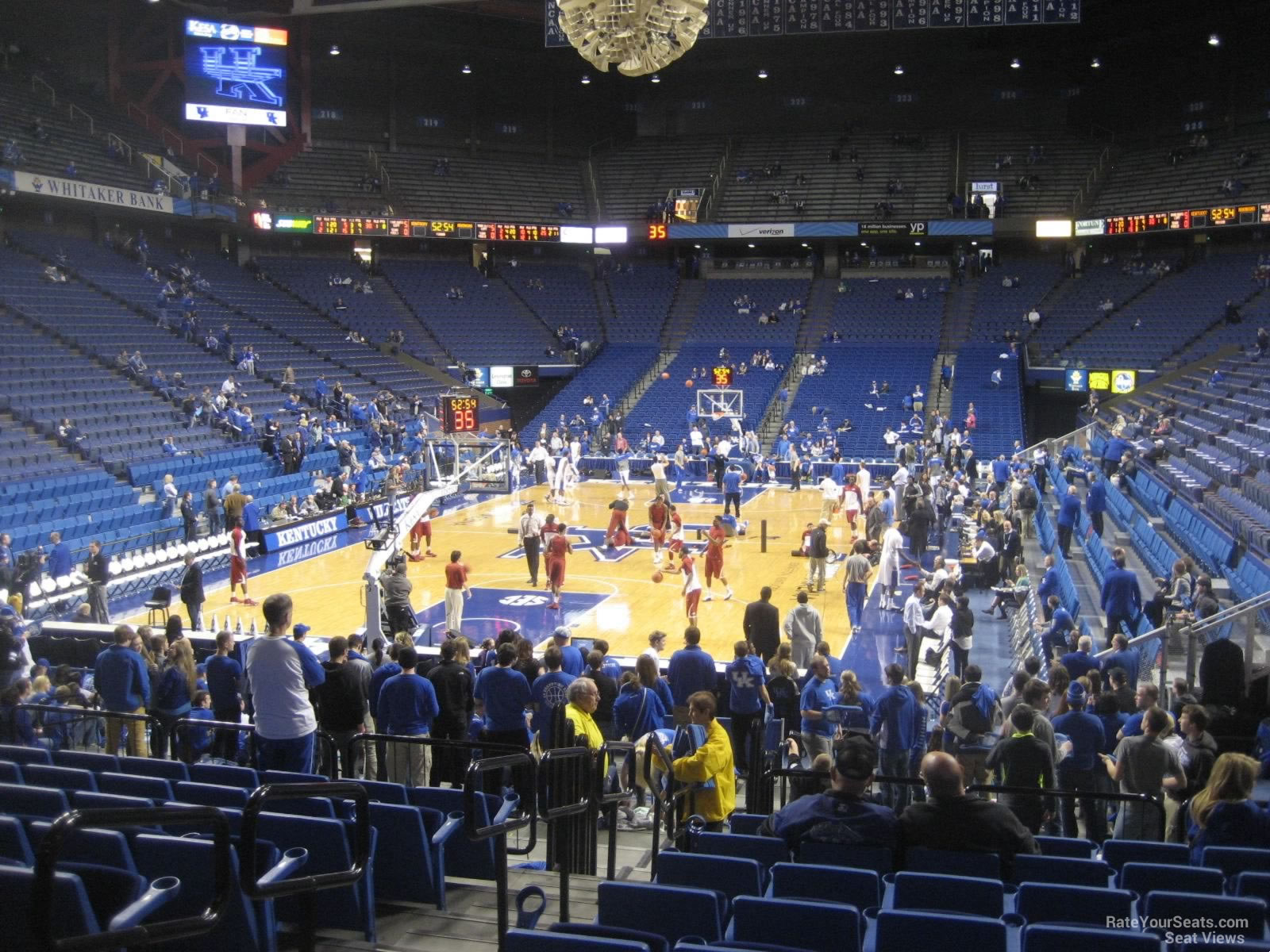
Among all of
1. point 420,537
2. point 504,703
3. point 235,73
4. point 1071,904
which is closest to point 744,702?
point 504,703

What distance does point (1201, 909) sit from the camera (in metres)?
4.61

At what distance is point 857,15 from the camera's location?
109 ft

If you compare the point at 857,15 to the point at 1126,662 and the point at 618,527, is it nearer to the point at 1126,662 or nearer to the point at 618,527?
the point at 618,527

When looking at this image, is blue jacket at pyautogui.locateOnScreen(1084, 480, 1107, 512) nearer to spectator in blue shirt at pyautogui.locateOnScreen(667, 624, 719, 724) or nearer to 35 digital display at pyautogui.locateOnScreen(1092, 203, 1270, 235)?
spectator in blue shirt at pyautogui.locateOnScreen(667, 624, 719, 724)

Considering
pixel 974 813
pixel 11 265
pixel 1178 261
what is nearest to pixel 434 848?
pixel 974 813

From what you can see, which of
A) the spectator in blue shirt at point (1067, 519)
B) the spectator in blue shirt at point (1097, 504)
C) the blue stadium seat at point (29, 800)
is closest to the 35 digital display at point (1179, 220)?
the spectator in blue shirt at point (1097, 504)

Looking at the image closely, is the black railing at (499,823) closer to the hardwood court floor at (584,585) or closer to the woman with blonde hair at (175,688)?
the woman with blonde hair at (175,688)

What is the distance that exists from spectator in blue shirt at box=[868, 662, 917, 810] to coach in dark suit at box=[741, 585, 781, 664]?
4.18 m

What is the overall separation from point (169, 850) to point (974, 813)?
360cm

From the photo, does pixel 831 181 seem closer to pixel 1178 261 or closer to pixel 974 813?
pixel 1178 261

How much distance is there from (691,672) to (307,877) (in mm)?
6624

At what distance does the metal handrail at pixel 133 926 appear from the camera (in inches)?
127

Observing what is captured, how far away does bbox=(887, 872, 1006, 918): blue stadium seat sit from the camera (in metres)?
4.88

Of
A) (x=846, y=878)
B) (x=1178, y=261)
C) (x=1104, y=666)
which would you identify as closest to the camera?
(x=846, y=878)
